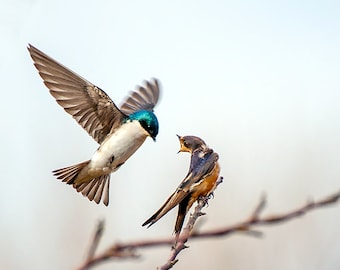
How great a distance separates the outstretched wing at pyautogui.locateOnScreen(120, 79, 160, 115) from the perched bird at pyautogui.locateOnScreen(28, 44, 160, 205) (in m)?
0.50

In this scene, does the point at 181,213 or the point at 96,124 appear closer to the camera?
the point at 181,213

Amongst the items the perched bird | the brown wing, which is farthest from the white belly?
the brown wing

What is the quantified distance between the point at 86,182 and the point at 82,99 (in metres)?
0.38

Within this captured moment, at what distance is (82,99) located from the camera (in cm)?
266

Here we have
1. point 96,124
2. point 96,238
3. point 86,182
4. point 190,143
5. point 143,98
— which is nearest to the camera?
point 96,238

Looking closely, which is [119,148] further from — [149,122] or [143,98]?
[143,98]

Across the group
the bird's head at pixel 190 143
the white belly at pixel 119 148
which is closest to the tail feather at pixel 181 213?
the bird's head at pixel 190 143

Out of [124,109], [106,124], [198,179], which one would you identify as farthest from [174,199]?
[124,109]

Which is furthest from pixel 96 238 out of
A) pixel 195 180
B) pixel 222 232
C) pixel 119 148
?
pixel 119 148

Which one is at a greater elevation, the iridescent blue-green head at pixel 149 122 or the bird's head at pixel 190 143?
the bird's head at pixel 190 143

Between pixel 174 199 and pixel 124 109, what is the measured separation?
5.80ft

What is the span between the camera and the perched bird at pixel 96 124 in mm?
2357

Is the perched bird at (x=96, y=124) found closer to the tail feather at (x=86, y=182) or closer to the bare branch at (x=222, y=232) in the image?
the tail feather at (x=86, y=182)

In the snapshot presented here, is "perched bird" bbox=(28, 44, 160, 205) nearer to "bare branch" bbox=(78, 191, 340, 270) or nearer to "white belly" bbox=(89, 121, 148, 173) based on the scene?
"white belly" bbox=(89, 121, 148, 173)
